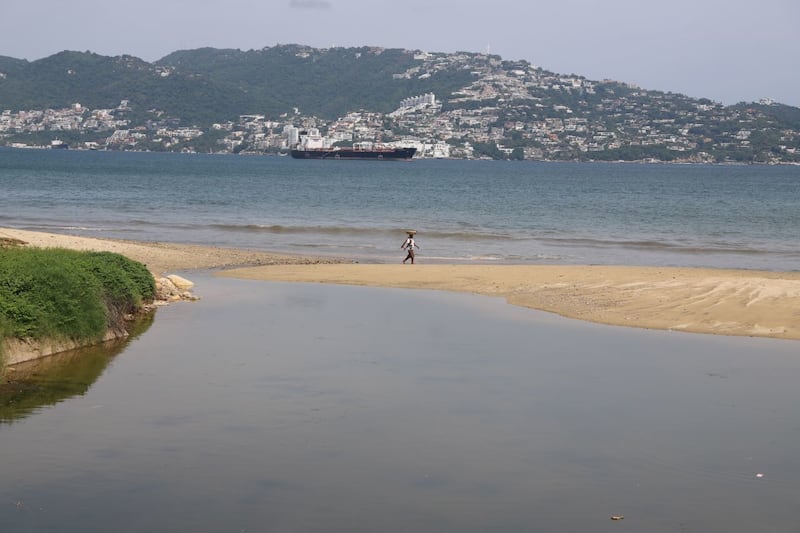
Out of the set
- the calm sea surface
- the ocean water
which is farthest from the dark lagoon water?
the ocean water

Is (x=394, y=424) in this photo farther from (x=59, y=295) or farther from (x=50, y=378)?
(x=59, y=295)

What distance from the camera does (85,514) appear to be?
10.0 m

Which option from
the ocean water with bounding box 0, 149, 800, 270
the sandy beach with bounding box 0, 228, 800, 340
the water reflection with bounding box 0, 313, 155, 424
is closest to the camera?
the water reflection with bounding box 0, 313, 155, 424

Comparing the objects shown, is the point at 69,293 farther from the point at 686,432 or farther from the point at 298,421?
the point at 686,432

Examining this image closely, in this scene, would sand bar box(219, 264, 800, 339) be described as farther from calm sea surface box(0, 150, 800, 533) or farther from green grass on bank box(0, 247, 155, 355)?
green grass on bank box(0, 247, 155, 355)

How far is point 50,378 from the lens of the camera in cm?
1571

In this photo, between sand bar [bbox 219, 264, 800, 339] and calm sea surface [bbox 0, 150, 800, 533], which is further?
sand bar [bbox 219, 264, 800, 339]

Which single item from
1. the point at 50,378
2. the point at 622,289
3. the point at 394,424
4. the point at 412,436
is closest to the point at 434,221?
the point at 622,289

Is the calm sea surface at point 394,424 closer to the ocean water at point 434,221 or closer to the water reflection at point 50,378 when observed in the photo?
the water reflection at point 50,378

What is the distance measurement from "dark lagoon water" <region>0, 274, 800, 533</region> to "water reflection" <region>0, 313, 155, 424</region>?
19 cm

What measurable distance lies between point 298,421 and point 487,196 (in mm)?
75263

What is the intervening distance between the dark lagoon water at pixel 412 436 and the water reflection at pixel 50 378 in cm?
19

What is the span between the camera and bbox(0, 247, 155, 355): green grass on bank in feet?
55.1

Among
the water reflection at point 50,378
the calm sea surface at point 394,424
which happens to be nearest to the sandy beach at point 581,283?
the calm sea surface at point 394,424
